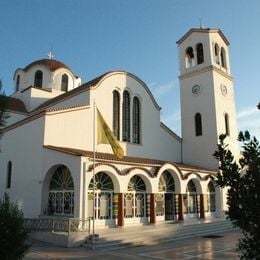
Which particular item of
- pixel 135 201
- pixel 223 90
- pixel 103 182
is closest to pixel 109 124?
pixel 103 182

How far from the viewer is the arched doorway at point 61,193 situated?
19250mm

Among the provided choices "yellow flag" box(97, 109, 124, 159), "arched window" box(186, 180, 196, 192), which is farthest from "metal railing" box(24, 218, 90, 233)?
"arched window" box(186, 180, 196, 192)

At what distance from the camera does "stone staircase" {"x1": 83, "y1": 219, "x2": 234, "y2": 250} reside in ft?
51.7

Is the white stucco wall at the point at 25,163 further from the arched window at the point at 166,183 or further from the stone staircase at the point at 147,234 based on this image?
the arched window at the point at 166,183

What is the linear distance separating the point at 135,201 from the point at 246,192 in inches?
651

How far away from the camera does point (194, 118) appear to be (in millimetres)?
30219

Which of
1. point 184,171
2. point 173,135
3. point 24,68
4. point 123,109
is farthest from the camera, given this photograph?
point 24,68

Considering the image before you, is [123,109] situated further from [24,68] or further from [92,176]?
[24,68]

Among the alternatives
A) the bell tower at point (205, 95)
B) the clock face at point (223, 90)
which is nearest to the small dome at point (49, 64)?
the bell tower at point (205, 95)

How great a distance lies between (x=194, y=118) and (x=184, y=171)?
7.22m

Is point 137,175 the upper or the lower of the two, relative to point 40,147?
lower

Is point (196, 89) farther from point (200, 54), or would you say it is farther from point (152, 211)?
point (152, 211)

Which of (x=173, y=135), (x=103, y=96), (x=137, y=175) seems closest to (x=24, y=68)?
(x=103, y=96)

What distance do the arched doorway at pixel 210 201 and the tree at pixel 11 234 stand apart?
67.6 ft
